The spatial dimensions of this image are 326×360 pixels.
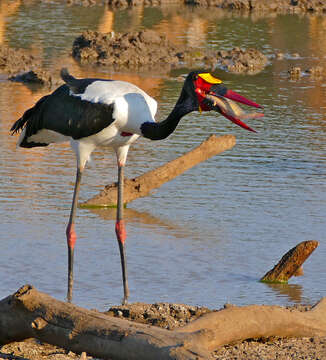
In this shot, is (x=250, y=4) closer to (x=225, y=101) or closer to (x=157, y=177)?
(x=157, y=177)

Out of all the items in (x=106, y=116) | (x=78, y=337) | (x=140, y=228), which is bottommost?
(x=140, y=228)

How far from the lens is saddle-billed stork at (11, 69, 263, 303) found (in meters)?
7.03

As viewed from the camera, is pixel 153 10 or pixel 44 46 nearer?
pixel 44 46

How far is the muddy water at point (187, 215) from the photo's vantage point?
8070 mm

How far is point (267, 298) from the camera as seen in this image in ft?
25.6

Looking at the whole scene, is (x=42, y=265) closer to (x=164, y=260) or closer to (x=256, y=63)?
(x=164, y=260)

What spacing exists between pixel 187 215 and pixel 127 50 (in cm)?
1325

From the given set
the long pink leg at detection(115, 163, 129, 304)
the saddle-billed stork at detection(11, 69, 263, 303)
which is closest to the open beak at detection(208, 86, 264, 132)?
the saddle-billed stork at detection(11, 69, 263, 303)

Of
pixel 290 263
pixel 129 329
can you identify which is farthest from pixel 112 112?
pixel 129 329

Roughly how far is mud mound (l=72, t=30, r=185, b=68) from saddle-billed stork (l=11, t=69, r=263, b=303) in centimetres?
1455

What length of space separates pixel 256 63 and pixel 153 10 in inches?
522

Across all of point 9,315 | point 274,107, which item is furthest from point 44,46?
point 9,315

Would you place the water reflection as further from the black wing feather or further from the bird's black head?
the black wing feather

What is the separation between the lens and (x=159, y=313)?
6.66m
